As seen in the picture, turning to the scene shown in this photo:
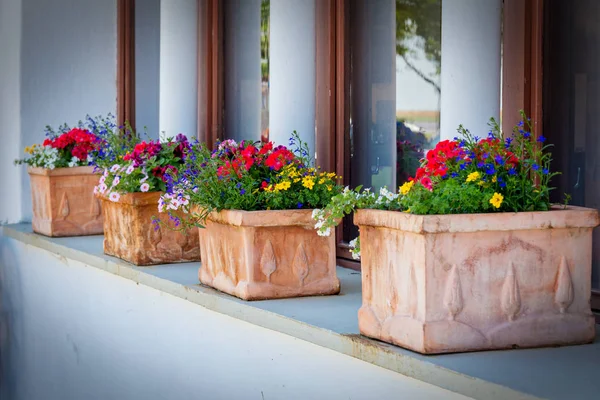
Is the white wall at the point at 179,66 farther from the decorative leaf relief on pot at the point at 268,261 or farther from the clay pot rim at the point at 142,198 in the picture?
the decorative leaf relief on pot at the point at 268,261

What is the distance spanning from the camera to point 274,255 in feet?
12.0

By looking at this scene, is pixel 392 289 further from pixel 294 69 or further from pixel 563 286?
pixel 294 69

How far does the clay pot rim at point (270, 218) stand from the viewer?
3562mm

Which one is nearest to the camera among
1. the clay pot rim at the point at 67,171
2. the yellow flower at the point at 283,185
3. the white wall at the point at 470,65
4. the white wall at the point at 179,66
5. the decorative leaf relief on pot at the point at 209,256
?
the white wall at the point at 470,65

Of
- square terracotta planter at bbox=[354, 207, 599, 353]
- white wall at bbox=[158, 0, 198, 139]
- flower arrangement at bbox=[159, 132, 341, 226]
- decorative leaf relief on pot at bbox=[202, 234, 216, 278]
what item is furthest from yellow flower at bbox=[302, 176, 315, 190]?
white wall at bbox=[158, 0, 198, 139]

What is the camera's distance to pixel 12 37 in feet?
21.8

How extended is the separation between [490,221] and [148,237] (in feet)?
7.39

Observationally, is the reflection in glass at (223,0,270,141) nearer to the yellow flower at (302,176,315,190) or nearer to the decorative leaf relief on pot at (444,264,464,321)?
the yellow flower at (302,176,315,190)

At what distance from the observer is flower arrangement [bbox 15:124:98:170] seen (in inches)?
233

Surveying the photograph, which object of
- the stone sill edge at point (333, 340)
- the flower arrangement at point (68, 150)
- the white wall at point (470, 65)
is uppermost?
the white wall at point (470, 65)

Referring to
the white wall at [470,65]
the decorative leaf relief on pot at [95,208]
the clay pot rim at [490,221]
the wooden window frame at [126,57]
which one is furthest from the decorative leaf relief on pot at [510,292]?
the wooden window frame at [126,57]

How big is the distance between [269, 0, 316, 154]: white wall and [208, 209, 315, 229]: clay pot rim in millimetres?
986

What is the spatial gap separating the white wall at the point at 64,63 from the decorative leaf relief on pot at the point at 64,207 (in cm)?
85

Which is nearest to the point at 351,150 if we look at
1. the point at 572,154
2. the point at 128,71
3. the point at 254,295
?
the point at 254,295
